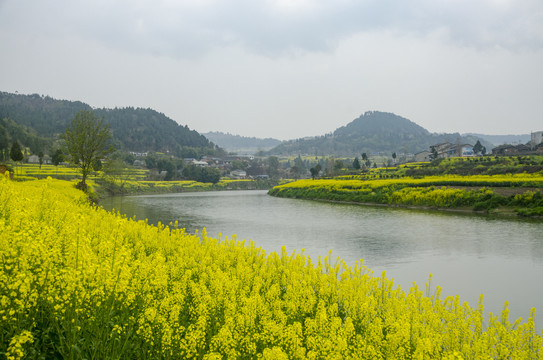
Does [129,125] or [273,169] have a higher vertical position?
[129,125]

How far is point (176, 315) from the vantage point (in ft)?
15.4

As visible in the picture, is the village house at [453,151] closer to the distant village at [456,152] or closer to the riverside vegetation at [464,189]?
the distant village at [456,152]

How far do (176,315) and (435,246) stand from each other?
14.2 meters

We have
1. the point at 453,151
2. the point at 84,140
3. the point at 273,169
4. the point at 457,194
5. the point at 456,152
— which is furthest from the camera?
the point at 273,169

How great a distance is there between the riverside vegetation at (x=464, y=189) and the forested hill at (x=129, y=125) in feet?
346

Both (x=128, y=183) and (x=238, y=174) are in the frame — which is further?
(x=238, y=174)

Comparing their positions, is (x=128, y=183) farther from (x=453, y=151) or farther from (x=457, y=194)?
→ (x=453, y=151)

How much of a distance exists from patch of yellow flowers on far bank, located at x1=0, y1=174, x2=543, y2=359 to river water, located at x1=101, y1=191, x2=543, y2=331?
3.44 metres

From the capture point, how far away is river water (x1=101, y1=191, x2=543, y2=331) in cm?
1049

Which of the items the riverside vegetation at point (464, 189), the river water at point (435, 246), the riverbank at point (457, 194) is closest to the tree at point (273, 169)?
the riverside vegetation at point (464, 189)

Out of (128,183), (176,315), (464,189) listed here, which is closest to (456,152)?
(464,189)

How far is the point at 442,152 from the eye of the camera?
89625mm

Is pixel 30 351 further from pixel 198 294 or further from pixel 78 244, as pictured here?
pixel 198 294

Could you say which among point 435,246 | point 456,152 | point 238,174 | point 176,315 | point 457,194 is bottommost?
point 435,246
